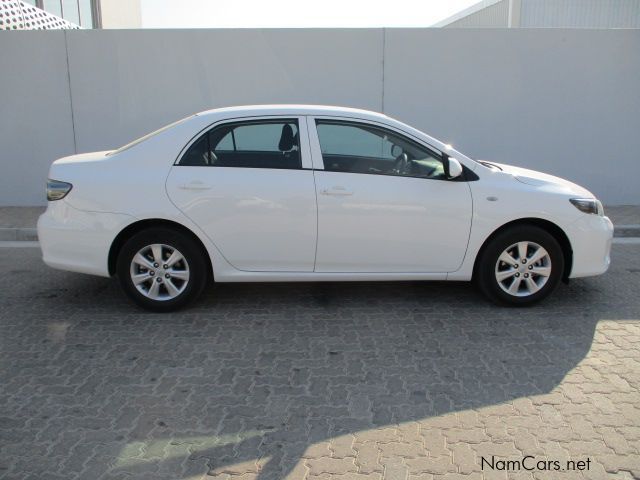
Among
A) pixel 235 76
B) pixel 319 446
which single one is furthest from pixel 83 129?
pixel 319 446

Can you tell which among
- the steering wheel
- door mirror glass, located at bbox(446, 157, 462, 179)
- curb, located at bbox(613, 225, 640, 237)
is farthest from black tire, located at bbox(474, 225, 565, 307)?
curb, located at bbox(613, 225, 640, 237)

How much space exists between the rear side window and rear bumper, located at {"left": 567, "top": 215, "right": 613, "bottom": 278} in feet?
7.92

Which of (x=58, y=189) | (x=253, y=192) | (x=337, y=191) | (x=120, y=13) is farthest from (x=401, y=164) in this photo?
(x=120, y=13)

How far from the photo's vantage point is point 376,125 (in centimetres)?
470

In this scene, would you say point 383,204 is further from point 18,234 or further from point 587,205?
point 18,234

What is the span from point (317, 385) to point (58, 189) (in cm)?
271

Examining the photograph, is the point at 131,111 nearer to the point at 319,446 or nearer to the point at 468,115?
the point at 468,115

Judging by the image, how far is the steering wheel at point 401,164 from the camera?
4.62 metres

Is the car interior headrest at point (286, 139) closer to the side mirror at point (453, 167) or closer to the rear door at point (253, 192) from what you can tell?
the rear door at point (253, 192)

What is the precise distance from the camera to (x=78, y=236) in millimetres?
4539

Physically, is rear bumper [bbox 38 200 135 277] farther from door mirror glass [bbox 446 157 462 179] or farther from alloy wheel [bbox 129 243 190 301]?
door mirror glass [bbox 446 157 462 179]

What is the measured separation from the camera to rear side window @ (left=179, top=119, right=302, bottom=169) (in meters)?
4.58

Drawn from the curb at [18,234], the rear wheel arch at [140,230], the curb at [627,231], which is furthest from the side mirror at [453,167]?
the curb at [18,234]

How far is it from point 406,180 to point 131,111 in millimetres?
6128
